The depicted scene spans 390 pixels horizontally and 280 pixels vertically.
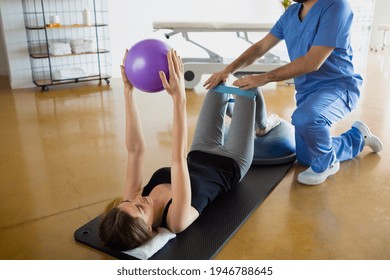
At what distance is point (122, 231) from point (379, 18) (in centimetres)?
811

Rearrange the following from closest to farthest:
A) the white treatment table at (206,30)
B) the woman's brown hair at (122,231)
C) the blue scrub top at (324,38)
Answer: the woman's brown hair at (122,231)
the blue scrub top at (324,38)
the white treatment table at (206,30)

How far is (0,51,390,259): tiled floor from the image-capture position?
1.55 metres

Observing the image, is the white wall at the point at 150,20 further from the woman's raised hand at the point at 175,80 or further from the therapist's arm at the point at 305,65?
the woman's raised hand at the point at 175,80

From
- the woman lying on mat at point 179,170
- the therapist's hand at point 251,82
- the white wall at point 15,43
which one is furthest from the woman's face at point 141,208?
the white wall at point 15,43

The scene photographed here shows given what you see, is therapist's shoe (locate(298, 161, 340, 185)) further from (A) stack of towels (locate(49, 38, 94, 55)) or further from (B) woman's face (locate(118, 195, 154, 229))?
(A) stack of towels (locate(49, 38, 94, 55))

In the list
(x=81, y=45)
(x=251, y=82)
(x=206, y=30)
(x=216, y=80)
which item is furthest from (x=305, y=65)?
(x=81, y=45)

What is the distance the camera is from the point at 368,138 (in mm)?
2422

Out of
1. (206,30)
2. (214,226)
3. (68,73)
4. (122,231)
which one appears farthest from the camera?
(68,73)

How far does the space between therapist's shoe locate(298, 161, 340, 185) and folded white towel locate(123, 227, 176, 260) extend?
0.91 metres

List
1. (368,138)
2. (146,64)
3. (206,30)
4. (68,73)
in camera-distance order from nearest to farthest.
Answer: (146,64) < (368,138) < (206,30) < (68,73)

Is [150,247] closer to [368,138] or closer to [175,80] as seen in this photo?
[175,80]

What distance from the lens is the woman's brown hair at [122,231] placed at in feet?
4.33

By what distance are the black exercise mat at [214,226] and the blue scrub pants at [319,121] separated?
0.78ft
